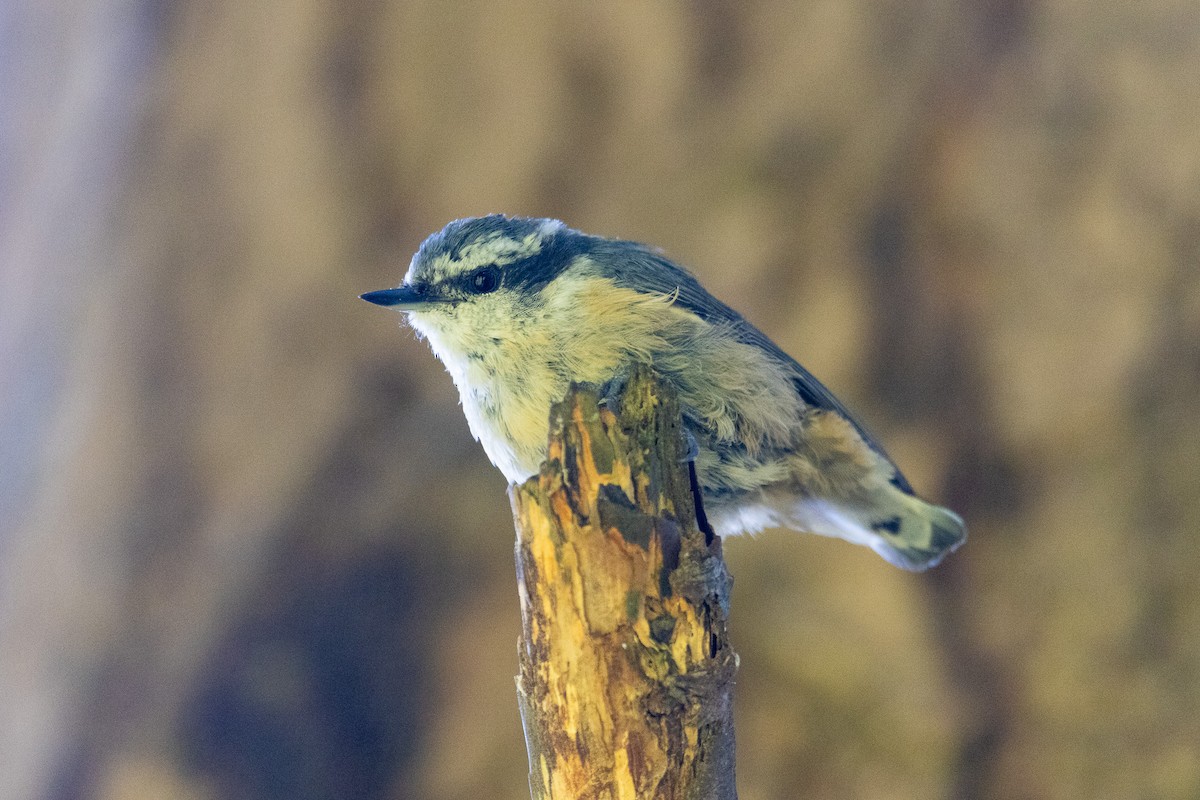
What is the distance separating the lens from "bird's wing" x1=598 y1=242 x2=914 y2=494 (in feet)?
6.61

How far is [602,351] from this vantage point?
1.85m

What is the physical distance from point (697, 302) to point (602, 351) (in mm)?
343

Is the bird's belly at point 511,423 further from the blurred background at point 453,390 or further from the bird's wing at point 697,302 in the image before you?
the blurred background at point 453,390

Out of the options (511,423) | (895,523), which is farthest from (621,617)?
(895,523)

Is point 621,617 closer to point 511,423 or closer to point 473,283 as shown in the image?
point 511,423

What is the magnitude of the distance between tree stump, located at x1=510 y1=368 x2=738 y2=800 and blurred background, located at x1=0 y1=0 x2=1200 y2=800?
6.12 ft

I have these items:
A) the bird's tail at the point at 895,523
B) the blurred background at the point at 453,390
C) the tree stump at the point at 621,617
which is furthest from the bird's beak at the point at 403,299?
the blurred background at the point at 453,390

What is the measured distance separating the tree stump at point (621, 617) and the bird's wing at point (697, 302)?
22.7 inches

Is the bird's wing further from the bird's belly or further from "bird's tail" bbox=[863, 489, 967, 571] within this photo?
the bird's belly

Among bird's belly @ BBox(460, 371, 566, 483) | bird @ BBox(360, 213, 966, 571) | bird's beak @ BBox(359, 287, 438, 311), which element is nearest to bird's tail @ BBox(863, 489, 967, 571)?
bird @ BBox(360, 213, 966, 571)

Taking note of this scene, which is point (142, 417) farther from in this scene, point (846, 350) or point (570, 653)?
point (846, 350)

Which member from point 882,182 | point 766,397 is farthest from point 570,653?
point 882,182

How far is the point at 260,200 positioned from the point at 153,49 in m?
0.60

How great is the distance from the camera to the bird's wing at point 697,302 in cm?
201
